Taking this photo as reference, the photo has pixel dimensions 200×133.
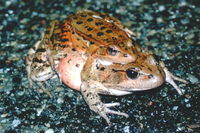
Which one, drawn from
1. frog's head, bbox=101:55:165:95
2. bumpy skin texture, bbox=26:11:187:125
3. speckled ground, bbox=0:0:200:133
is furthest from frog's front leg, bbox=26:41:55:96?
frog's head, bbox=101:55:165:95

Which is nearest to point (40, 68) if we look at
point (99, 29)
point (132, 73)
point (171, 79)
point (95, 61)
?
point (95, 61)

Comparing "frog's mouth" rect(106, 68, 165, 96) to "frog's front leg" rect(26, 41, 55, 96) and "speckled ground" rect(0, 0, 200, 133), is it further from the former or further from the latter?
"frog's front leg" rect(26, 41, 55, 96)

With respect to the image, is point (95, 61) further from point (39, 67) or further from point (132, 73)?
point (39, 67)

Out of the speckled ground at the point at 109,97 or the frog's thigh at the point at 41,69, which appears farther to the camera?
the frog's thigh at the point at 41,69

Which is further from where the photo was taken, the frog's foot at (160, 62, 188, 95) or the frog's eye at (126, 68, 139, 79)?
the frog's foot at (160, 62, 188, 95)

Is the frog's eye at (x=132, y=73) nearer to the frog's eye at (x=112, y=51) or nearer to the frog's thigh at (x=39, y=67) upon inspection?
the frog's eye at (x=112, y=51)

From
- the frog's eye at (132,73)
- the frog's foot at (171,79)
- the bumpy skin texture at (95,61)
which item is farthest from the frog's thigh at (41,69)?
the frog's foot at (171,79)
